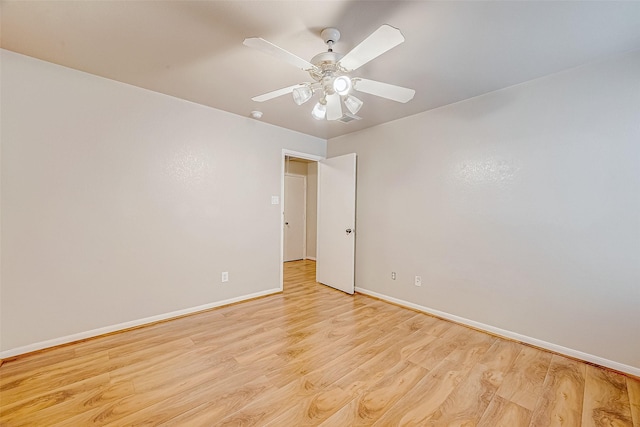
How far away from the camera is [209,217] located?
10.3 ft

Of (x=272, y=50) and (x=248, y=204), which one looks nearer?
(x=272, y=50)

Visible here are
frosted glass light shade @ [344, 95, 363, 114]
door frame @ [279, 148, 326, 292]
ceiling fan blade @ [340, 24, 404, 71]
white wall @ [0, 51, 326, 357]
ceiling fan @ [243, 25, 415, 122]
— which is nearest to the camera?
ceiling fan blade @ [340, 24, 404, 71]

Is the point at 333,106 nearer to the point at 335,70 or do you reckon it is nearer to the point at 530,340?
the point at 335,70

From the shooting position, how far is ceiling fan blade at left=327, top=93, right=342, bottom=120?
6.23 feet

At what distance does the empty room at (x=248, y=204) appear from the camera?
64.2 inches

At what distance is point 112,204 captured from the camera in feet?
8.20

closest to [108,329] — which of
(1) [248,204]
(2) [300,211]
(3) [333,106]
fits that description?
(1) [248,204]

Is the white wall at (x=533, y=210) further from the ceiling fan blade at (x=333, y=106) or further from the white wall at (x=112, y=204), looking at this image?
the white wall at (x=112, y=204)

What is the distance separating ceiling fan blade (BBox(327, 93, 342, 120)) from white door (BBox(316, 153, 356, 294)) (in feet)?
5.72

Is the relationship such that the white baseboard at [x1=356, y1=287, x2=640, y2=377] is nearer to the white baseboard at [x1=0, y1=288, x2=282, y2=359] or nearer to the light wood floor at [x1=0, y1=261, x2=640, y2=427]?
the light wood floor at [x1=0, y1=261, x2=640, y2=427]

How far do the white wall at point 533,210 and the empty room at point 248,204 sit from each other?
0.02 m

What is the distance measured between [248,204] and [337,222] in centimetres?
137

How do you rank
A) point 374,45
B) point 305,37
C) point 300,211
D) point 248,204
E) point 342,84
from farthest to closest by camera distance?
point 300,211 → point 248,204 → point 305,37 → point 342,84 → point 374,45

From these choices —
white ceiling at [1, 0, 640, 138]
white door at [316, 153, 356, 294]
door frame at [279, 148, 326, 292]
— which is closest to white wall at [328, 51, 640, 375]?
white ceiling at [1, 0, 640, 138]
